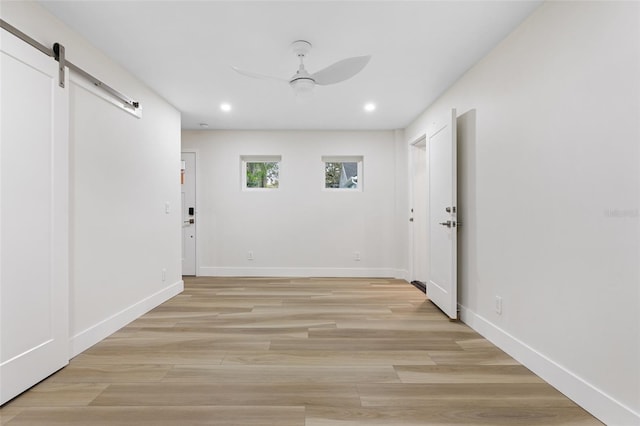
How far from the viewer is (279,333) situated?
2.72 metres

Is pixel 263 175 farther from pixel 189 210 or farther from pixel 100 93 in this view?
pixel 100 93

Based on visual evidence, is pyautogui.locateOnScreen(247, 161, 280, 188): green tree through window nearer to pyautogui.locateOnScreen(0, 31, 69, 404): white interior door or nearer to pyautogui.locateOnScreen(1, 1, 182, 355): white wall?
pyautogui.locateOnScreen(1, 1, 182, 355): white wall

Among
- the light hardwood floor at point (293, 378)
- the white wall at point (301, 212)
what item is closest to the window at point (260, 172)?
the white wall at point (301, 212)

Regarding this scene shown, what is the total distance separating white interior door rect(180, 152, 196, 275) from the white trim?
193 cm

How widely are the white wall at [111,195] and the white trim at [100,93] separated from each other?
0.07 feet

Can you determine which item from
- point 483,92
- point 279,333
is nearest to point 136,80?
A: point 279,333

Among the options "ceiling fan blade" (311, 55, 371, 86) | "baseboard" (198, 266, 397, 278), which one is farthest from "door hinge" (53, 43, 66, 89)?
"baseboard" (198, 266, 397, 278)

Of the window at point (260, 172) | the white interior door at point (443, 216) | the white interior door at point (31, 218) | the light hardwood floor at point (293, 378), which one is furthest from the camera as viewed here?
the window at point (260, 172)

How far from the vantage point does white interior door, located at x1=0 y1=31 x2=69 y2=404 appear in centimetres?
173

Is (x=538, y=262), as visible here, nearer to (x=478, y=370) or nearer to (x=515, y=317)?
(x=515, y=317)

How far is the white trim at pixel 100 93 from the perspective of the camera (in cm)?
229

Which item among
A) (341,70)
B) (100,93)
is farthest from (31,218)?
(341,70)

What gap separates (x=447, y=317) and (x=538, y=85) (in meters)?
2.11

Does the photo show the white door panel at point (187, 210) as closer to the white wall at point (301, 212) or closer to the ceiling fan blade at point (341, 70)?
the white wall at point (301, 212)
